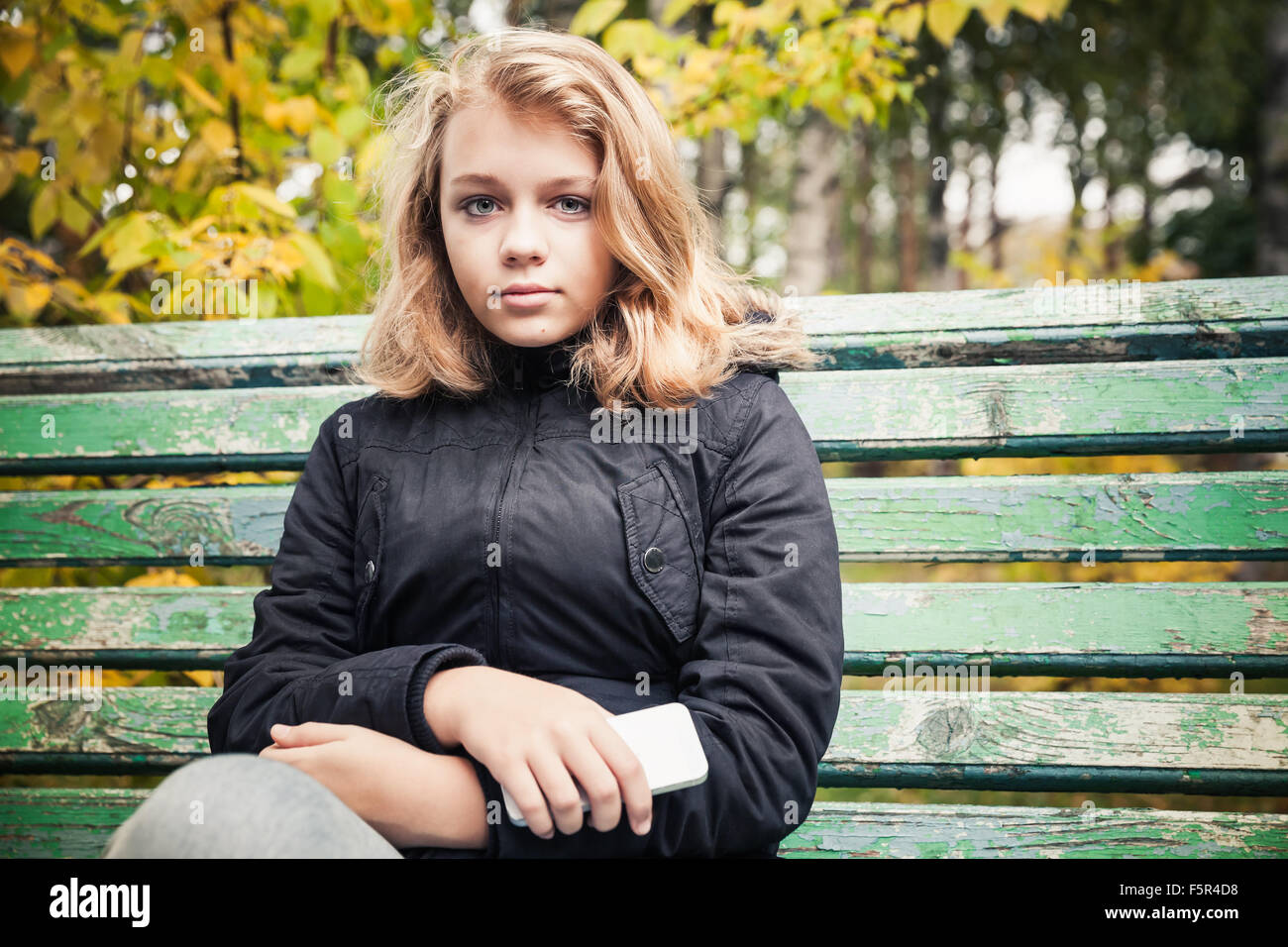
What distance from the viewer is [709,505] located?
4.74ft

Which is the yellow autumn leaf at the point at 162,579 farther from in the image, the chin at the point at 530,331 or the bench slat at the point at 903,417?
the chin at the point at 530,331

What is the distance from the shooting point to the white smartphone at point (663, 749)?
1117 millimetres

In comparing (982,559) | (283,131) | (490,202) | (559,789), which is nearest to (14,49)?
(283,131)

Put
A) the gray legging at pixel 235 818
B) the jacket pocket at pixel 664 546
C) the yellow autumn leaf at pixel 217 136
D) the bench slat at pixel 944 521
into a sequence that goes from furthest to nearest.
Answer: the yellow autumn leaf at pixel 217 136 → the bench slat at pixel 944 521 → the jacket pocket at pixel 664 546 → the gray legging at pixel 235 818

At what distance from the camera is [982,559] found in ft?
6.11

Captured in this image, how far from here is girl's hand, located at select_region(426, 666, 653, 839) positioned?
1.09m

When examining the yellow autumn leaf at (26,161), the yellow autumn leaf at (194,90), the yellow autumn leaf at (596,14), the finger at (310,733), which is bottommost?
the finger at (310,733)

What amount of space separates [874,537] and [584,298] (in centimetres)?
81

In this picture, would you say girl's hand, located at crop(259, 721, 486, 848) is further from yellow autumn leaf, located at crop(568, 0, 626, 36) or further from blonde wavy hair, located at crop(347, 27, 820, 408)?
yellow autumn leaf, located at crop(568, 0, 626, 36)

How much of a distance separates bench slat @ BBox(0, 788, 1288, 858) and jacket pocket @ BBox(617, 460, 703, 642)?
29.8 inches

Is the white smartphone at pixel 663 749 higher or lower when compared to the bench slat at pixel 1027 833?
higher

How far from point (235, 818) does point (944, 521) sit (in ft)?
4.56

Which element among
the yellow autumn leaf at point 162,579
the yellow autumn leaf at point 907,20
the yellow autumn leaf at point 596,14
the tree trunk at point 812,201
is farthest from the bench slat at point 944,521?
the tree trunk at point 812,201

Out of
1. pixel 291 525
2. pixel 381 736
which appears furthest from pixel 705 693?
pixel 291 525
